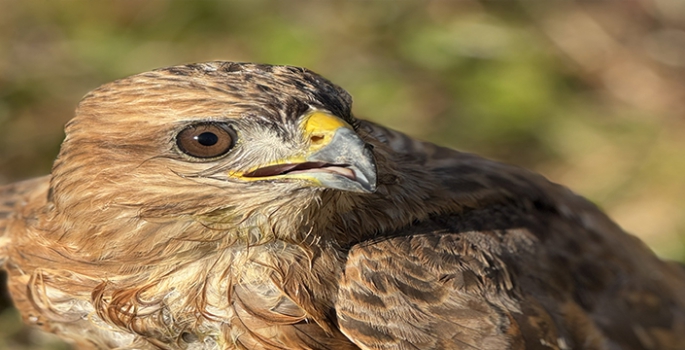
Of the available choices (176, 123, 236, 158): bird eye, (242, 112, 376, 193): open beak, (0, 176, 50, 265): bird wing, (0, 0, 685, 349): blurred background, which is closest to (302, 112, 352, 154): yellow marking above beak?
(242, 112, 376, 193): open beak

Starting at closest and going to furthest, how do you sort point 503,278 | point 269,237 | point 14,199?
point 269,237 → point 503,278 → point 14,199

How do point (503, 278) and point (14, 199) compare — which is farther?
point (14, 199)

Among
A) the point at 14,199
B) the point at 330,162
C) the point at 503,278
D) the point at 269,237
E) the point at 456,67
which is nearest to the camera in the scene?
the point at 330,162

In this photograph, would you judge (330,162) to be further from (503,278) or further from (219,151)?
(503,278)

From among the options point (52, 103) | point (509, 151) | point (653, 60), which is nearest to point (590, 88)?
point (653, 60)

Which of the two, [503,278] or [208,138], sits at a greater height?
[208,138]

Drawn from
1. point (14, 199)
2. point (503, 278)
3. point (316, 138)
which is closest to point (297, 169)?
point (316, 138)

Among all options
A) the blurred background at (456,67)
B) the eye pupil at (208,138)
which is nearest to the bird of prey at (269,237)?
the eye pupil at (208,138)

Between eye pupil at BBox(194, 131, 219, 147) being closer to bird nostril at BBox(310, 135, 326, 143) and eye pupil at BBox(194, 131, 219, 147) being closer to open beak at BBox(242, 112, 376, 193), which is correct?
open beak at BBox(242, 112, 376, 193)
